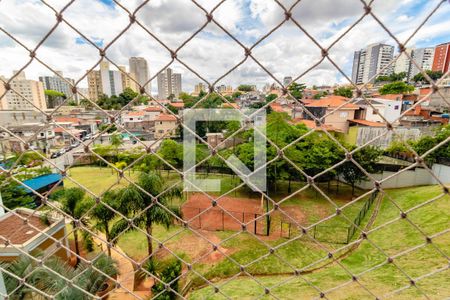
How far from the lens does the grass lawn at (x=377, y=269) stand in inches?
95.9

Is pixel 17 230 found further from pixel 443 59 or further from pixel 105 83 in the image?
pixel 105 83

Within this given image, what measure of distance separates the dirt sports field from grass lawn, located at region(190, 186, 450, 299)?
105 centimetres

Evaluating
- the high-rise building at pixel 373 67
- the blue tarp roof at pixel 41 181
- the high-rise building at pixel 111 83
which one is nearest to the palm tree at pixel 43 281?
the high-rise building at pixel 373 67

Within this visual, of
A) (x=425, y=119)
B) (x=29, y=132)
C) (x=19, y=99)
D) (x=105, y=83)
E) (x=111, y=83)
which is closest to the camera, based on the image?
(x=19, y=99)

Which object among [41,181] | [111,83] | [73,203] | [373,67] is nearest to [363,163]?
[373,67]

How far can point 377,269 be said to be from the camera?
3.09m

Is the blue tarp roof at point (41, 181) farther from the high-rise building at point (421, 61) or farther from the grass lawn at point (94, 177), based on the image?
the high-rise building at point (421, 61)

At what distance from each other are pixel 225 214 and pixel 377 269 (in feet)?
12.8

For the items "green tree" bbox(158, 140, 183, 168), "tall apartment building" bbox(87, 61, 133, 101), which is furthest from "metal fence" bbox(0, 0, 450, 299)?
"tall apartment building" bbox(87, 61, 133, 101)

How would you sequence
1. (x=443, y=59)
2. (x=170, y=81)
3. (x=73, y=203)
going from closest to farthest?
(x=73, y=203) → (x=443, y=59) → (x=170, y=81)

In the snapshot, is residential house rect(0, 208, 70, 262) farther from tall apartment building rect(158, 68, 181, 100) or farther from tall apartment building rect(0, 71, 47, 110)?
tall apartment building rect(158, 68, 181, 100)

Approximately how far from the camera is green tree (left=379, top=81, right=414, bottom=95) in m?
12.2

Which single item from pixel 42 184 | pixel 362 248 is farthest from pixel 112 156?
pixel 362 248

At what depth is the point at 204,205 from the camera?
7406mm
